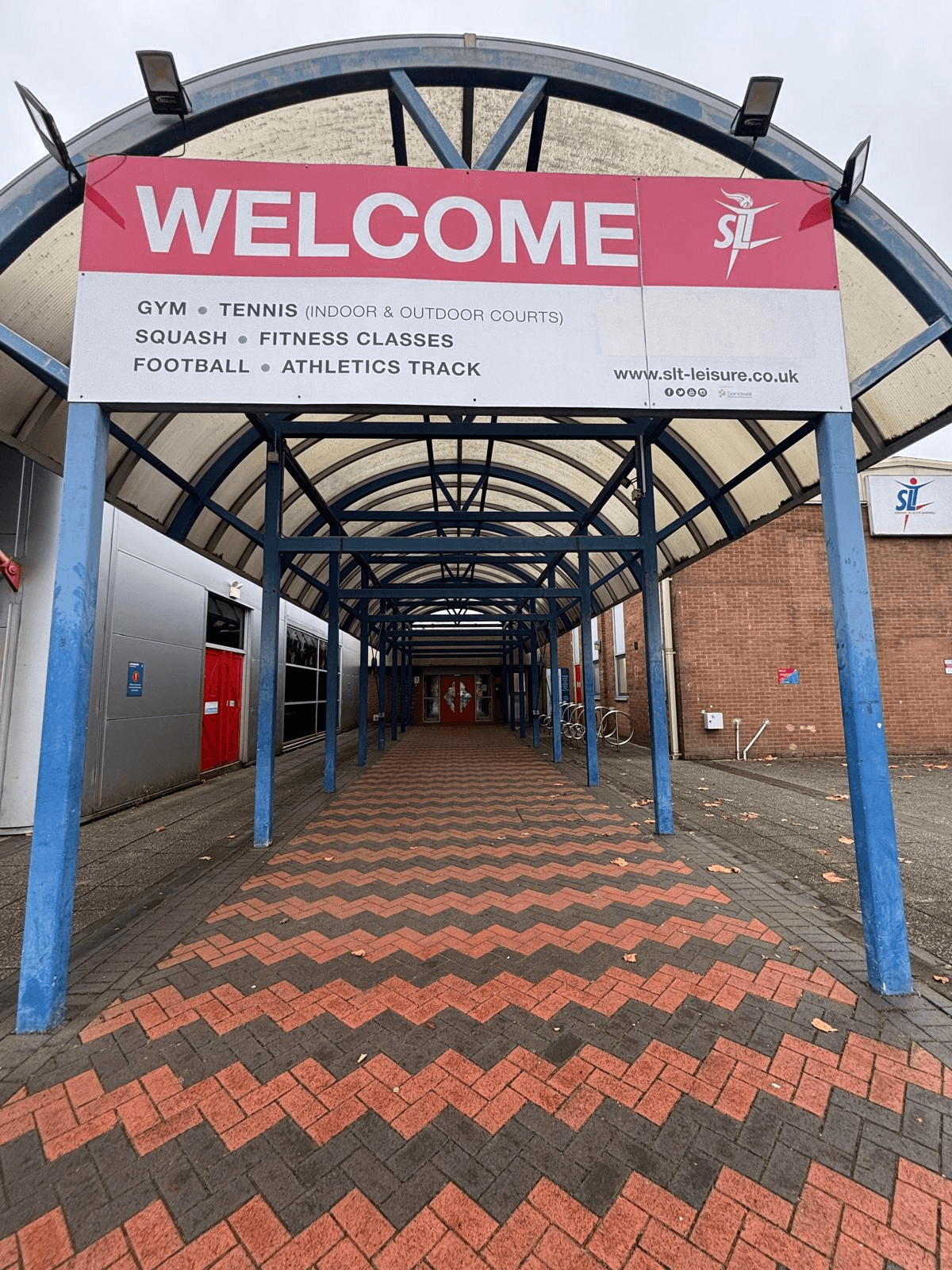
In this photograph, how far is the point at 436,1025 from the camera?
252 cm

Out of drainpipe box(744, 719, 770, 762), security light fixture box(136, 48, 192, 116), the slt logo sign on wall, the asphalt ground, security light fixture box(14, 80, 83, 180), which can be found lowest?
the asphalt ground

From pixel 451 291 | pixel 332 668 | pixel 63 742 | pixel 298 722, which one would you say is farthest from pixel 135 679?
pixel 298 722

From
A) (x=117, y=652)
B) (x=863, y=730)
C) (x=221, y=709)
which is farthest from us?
(x=221, y=709)

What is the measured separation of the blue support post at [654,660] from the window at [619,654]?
9.02 meters

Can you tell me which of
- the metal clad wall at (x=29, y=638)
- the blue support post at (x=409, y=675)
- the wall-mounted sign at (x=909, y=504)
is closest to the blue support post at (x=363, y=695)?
the metal clad wall at (x=29, y=638)

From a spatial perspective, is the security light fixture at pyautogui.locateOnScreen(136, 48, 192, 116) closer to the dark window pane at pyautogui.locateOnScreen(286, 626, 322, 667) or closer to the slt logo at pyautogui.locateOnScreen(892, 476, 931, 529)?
the dark window pane at pyautogui.locateOnScreen(286, 626, 322, 667)

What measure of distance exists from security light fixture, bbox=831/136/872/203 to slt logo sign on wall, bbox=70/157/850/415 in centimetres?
17

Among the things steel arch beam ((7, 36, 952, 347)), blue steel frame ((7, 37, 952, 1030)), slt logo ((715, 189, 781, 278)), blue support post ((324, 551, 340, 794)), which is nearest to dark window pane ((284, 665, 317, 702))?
blue support post ((324, 551, 340, 794))

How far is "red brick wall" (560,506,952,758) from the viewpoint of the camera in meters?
12.1

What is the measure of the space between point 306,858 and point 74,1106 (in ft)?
9.81

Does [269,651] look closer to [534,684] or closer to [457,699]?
[534,684]

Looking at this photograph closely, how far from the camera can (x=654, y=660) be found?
6.04 m

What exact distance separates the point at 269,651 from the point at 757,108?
18.9 ft

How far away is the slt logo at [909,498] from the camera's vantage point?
499 inches
